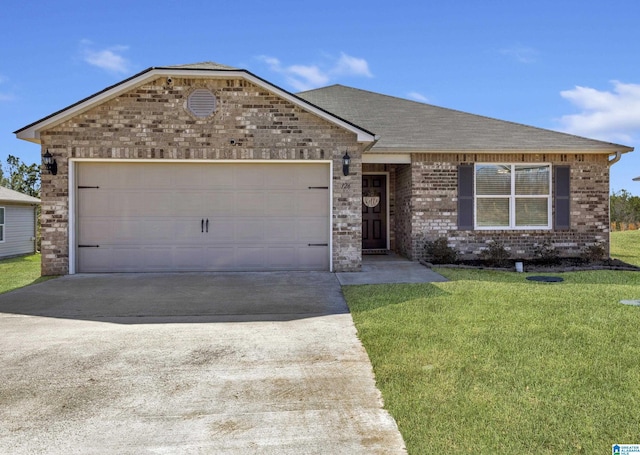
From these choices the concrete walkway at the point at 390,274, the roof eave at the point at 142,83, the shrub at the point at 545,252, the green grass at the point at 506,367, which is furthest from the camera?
the shrub at the point at 545,252

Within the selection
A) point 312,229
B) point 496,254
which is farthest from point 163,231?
point 496,254

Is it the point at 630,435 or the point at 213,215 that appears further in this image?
the point at 213,215

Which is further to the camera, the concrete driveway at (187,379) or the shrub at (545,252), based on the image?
the shrub at (545,252)

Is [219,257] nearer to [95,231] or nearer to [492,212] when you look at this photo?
[95,231]

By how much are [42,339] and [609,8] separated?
1471cm

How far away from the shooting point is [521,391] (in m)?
3.42

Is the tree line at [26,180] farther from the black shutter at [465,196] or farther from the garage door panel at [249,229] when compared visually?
the black shutter at [465,196]

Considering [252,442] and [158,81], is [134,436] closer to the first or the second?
[252,442]

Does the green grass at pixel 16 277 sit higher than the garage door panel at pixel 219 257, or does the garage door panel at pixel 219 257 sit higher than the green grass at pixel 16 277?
the garage door panel at pixel 219 257

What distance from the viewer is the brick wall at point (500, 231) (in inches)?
445

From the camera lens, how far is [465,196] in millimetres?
11336

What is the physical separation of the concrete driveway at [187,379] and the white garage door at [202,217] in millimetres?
2695

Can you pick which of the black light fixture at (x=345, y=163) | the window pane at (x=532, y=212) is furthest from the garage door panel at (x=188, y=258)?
the window pane at (x=532, y=212)

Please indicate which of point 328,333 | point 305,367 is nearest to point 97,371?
point 305,367
